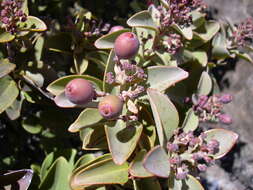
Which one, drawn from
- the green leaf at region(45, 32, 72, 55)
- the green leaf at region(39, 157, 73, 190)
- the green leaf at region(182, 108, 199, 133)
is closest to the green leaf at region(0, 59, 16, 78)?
the green leaf at region(45, 32, 72, 55)

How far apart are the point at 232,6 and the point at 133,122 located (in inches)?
76.4

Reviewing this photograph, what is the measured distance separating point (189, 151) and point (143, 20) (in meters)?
0.88

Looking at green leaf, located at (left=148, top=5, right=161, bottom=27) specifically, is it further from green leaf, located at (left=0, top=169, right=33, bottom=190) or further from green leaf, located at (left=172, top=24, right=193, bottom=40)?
green leaf, located at (left=0, top=169, right=33, bottom=190)

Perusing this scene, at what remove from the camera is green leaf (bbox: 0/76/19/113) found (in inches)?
93.0

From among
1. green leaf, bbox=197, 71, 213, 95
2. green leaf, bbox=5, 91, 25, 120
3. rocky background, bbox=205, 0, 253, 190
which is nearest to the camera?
green leaf, bbox=197, 71, 213, 95

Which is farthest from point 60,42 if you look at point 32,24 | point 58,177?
point 58,177

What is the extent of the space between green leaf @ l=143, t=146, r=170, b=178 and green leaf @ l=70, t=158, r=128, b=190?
327 mm

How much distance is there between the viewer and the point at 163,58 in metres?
2.56

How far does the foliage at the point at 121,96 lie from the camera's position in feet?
6.82

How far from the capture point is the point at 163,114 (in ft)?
6.88

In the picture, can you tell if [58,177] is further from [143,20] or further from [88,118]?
[143,20]

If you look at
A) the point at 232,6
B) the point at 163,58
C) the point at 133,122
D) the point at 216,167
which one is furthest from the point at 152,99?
the point at 232,6

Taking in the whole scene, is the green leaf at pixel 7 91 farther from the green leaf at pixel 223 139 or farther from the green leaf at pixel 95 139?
the green leaf at pixel 223 139

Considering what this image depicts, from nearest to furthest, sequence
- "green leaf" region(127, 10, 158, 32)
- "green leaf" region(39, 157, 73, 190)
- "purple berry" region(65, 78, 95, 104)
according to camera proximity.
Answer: "purple berry" region(65, 78, 95, 104), "green leaf" region(127, 10, 158, 32), "green leaf" region(39, 157, 73, 190)
